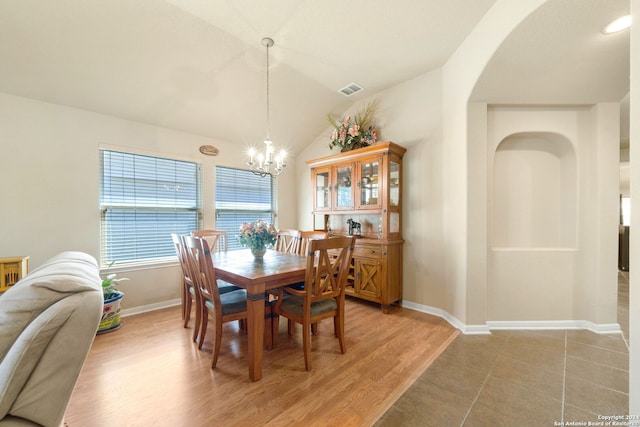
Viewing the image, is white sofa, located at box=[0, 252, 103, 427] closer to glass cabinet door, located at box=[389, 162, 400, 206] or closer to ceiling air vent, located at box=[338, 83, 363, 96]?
glass cabinet door, located at box=[389, 162, 400, 206]

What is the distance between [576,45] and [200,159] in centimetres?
418

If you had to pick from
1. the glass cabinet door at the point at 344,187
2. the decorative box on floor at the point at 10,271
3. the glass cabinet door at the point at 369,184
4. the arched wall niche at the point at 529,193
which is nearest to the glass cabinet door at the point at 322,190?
the glass cabinet door at the point at 344,187

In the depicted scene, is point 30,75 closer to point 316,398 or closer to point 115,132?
point 115,132

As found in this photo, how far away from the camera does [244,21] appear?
2.38 m

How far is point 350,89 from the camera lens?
3645 millimetres

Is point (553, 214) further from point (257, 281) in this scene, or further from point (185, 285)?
point (185, 285)

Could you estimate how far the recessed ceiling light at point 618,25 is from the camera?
170cm

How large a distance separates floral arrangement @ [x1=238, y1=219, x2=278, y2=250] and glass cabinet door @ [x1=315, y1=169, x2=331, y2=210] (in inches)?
58.4

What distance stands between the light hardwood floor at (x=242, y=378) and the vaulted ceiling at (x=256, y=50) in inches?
102

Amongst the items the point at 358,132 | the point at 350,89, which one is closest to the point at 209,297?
the point at 358,132

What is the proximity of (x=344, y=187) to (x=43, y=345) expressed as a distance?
3.30 m

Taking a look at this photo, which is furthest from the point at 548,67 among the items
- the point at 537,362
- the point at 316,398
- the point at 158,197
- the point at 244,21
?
the point at 158,197

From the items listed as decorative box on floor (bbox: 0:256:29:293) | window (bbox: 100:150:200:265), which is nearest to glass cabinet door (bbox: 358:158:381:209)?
window (bbox: 100:150:200:265)

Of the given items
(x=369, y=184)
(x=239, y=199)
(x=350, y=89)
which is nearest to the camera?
(x=369, y=184)
